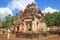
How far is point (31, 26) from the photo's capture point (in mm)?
34688

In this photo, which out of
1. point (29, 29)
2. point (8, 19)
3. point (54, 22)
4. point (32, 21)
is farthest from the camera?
point (8, 19)

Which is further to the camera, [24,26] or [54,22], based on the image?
[54,22]

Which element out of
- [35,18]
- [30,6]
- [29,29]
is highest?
[30,6]

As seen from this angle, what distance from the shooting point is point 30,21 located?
35469mm

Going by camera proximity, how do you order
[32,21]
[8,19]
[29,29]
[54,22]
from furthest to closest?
1. [8,19]
2. [54,22]
3. [29,29]
4. [32,21]

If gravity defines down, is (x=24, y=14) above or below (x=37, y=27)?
above

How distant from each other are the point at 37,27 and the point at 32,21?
239 centimetres

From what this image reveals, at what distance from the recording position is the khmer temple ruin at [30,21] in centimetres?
3484

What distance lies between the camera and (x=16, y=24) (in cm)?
3681

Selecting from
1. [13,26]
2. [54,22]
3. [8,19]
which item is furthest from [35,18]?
[8,19]

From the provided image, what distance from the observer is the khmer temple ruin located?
34844 mm

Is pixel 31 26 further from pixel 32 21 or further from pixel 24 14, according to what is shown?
pixel 24 14

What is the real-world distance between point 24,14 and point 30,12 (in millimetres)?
1746

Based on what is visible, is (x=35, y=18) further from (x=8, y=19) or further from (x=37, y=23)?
(x=8, y=19)
